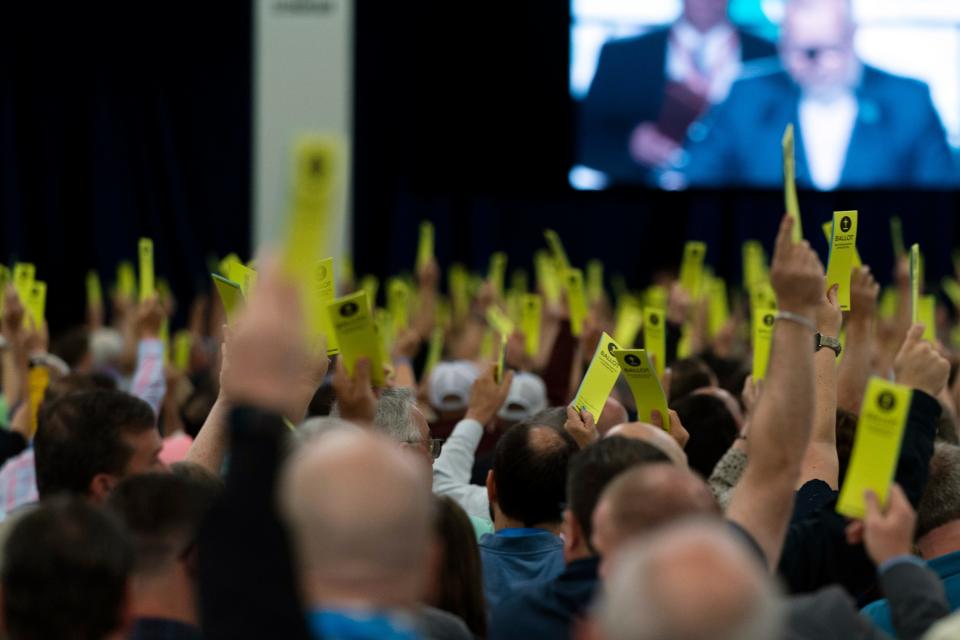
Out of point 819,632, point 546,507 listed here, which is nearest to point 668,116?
point 546,507

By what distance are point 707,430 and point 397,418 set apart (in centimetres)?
104

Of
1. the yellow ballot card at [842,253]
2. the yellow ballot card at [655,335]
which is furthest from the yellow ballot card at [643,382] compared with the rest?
the yellow ballot card at [655,335]

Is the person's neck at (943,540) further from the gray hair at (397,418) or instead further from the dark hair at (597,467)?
the gray hair at (397,418)

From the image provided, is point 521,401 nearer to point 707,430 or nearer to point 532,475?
point 707,430

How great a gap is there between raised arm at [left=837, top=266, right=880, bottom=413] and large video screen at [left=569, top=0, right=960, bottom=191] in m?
7.51

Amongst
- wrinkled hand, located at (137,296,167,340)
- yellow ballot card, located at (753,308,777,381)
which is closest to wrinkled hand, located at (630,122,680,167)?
wrinkled hand, located at (137,296,167,340)

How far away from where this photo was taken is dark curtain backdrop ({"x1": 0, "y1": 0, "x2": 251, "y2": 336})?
12.4 m

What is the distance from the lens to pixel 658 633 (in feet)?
5.28

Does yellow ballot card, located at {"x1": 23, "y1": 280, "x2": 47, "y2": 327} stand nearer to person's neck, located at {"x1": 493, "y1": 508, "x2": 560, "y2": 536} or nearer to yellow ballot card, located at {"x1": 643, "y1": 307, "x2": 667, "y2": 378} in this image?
yellow ballot card, located at {"x1": 643, "y1": 307, "x2": 667, "y2": 378}

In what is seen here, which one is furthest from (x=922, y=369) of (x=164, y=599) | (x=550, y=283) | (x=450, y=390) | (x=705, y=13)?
(x=705, y=13)

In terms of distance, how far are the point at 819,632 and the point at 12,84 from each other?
11377mm

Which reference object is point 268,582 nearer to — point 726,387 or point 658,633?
point 658,633

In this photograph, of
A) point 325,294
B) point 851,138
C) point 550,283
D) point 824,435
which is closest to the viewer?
point 824,435

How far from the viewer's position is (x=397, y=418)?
11.1 ft
